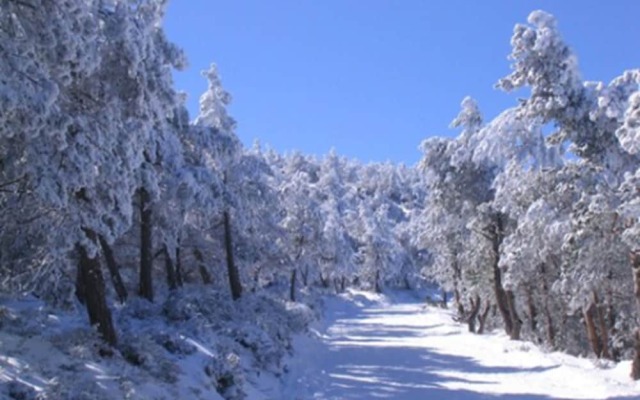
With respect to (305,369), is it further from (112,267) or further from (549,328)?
(549,328)

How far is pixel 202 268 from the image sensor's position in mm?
34500

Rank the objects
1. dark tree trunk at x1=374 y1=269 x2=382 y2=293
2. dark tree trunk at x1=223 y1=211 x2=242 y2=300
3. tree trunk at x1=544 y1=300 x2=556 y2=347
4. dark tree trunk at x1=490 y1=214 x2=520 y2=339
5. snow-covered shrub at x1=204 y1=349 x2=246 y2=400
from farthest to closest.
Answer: dark tree trunk at x1=374 y1=269 x2=382 y2=293 → tree trunk at x1=544 y1=300 x2=556 y2=347 → dark tree trunk at x1=223 y1=211 x2=242 y2=300 → dark tree trunk at x1=490 y1=214 x2=520 y2=339 → snow-covered shrub at x1=204 y1=349 x2=246 y2=400

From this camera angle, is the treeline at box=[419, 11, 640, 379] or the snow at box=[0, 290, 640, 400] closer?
the snow at box=[0, 290, 640, 400]

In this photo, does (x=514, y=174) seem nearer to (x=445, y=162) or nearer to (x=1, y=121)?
(x=445, y=162)

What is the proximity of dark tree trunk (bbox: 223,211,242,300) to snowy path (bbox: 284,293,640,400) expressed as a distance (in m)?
4.31

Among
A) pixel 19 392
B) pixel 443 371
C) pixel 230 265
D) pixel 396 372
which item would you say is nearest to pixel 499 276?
pixel 443 371

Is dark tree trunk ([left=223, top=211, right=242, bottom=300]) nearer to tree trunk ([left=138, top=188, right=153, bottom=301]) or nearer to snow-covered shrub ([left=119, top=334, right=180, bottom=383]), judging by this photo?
tree trunk ([left=138, top=188, right=153, bottom=301])

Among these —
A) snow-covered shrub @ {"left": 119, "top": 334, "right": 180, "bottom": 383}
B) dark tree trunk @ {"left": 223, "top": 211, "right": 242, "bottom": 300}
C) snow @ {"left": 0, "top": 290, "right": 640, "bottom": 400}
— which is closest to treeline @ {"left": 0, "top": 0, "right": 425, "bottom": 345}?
snow-covered shrub @ {"left": 119, "top": 334, "right": 180, "bottom": 383}

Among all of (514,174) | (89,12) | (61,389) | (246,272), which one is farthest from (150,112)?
(246,272)

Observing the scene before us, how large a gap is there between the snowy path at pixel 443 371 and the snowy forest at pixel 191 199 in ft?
4.29

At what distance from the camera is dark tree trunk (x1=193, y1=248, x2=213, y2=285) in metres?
32.7

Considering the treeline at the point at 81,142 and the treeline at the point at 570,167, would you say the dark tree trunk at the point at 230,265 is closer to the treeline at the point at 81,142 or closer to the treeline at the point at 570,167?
the treeline at the point at 81,142

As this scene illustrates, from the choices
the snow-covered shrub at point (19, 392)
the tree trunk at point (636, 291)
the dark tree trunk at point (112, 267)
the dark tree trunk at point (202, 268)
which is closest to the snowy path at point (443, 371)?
the tree trunk at point (636, 291)

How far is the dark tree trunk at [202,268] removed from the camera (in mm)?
32747
